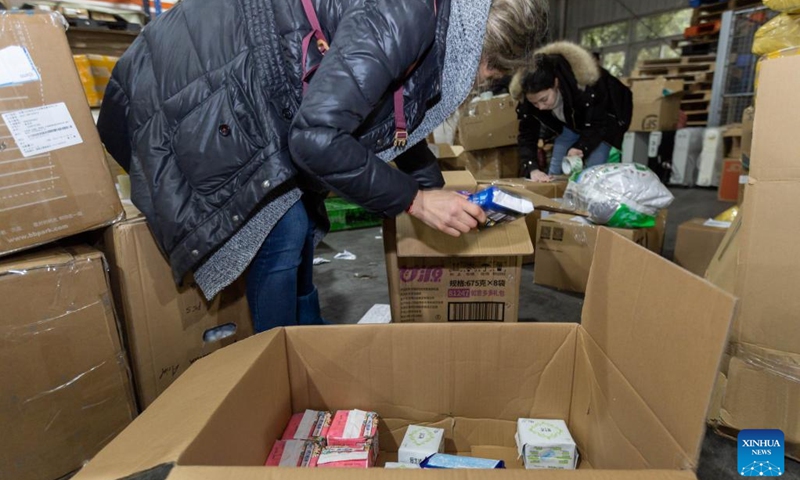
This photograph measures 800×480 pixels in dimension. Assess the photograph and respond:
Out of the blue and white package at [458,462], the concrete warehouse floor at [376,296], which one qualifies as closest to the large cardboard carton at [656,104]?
the concrete warehouse floor at [376,296]

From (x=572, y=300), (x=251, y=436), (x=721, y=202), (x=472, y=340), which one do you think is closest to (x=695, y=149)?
(x=721, y=202)

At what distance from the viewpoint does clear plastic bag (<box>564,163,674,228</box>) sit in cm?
179

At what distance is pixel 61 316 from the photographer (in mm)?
851

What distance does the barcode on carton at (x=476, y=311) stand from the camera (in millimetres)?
1101

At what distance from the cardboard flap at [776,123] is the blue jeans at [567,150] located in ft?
5.01

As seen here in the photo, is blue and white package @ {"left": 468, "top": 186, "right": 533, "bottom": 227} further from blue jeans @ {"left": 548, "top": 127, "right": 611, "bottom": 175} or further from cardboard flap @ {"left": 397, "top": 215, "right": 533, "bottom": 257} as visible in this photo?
blue jeans @ {"left": 548, "top": 127, "right": 611, "bottom": 175}

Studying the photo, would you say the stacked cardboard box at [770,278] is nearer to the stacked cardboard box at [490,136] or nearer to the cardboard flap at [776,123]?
the cardboard flap at [776,123]

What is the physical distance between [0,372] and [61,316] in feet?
0.41

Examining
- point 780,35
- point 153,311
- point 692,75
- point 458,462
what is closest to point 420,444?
point 458,462

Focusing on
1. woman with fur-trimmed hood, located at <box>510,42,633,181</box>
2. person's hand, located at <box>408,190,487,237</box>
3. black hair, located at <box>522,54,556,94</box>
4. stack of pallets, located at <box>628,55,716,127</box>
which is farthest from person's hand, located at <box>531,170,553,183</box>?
stack of pallets, located at <box>628,55,716,127</box>

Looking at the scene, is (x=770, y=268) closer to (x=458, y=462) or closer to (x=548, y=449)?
(x=548, y=449)

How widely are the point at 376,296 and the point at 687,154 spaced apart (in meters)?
4.21

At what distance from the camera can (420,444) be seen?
0.79 meters

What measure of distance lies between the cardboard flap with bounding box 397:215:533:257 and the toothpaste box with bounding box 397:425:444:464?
1.18ft
